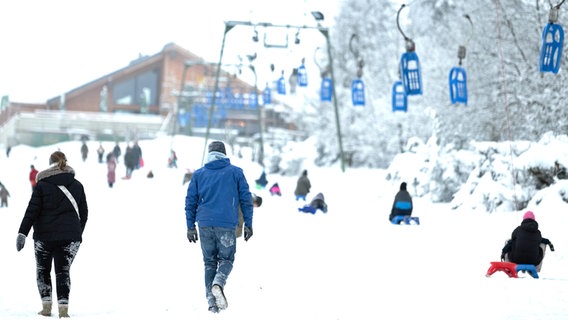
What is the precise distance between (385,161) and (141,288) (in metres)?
39.0

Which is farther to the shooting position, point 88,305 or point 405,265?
point 405,265

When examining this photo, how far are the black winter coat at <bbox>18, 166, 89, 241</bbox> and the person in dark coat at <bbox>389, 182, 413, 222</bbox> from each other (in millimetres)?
12468

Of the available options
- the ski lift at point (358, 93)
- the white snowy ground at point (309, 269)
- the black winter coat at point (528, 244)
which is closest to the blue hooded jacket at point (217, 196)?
the white snowy ground at point (309, 269)

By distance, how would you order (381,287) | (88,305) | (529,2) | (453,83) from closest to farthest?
(88,305) < (381,287) < (453,83) < (529,2)

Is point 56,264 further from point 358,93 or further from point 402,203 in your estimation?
point 358,93

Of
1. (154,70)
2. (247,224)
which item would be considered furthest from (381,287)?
(154,70)

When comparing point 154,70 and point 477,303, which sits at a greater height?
point 154,70

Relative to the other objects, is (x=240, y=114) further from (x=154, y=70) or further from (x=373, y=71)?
(x=373, y=71)

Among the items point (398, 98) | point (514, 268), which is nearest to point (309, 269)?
point (514, 268)

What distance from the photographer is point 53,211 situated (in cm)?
738

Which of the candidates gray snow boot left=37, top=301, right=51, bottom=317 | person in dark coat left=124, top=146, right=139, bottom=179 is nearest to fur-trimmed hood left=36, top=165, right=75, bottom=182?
gray snow boot left=37, top=301, right=51, bottom=317

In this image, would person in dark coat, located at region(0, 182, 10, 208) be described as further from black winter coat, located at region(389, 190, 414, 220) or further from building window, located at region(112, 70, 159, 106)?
building window, located at region(112, 70, 159, 106)

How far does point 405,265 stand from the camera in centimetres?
1206

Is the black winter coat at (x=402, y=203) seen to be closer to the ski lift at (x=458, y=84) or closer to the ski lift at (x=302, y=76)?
the ski lift at (x=458, y=84)
